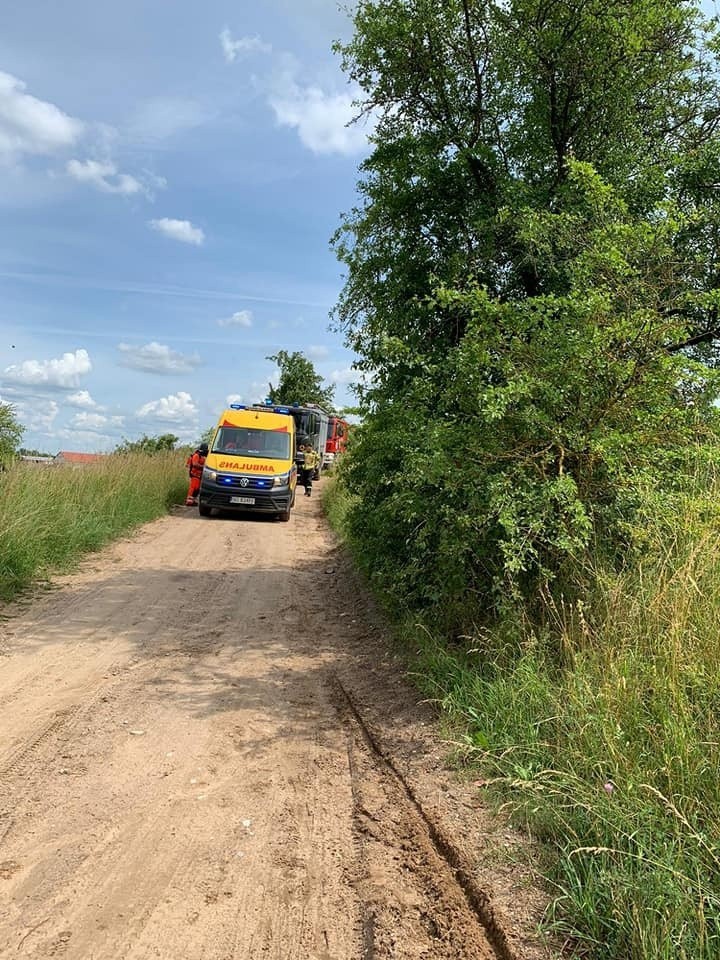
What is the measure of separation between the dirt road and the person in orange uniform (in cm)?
1025

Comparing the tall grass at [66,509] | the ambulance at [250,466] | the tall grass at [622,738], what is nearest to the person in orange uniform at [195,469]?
the ambulance at [250,466]

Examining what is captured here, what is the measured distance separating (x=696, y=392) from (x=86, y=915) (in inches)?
187

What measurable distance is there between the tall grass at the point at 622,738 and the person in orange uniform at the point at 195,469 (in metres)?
13.0

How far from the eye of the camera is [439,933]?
2.63 m

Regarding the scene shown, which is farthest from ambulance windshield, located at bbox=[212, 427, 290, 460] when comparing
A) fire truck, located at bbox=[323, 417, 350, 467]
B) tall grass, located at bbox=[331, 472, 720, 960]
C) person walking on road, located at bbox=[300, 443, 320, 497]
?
fire truck, located at bbox=[323, 417, 350, 467]

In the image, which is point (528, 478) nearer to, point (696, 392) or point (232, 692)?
point (696, 392)

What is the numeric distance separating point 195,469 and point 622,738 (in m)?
15.9

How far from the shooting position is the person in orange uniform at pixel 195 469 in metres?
17.1

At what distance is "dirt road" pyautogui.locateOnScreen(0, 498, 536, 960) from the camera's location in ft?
8.59

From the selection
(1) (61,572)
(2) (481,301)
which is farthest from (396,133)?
(1) (61,572)

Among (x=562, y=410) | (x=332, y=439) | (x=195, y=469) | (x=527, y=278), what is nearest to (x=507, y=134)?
(x=527, y=278)

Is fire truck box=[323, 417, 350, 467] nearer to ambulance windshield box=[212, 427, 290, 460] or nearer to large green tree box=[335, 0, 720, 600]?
ambulance windshield box=[212, 427, 290, 460]

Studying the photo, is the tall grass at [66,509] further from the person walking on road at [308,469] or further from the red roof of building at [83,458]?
the person walking on road at [308,469]

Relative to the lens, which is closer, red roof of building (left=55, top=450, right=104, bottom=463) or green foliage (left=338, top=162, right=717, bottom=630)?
green foliage (left=338, top=162, right=717, bottom=630)
